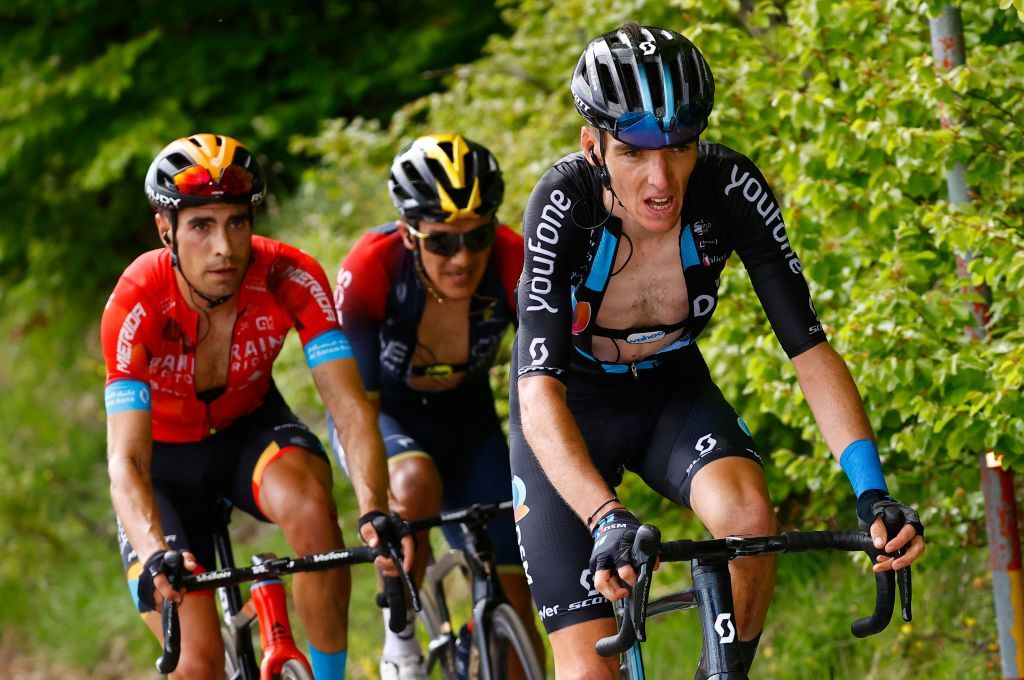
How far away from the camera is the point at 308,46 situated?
37.6 feet

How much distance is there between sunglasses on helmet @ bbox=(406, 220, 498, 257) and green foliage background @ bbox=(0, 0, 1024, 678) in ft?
3.22

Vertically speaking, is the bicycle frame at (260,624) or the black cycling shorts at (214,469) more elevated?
the black cycling shorts at (214,469)

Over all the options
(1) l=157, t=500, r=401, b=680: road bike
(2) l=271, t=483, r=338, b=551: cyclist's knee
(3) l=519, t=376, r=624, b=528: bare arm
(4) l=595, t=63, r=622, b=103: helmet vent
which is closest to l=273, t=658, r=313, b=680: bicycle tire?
(1) l=157, t=500, r=401, b=680: road bike

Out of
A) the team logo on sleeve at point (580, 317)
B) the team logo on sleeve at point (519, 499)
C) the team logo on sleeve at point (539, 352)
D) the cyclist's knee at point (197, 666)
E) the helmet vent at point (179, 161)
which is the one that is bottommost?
the cyclist's knee at point (197, 666)

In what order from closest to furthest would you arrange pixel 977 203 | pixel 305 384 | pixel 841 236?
pixel 977 203 → pixel 841 236 → pixel 305 384

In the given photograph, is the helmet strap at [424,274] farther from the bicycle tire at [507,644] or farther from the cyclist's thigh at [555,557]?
the cyclist's thigh at [555,557]

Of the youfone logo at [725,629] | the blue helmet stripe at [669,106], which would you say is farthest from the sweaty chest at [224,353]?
the youfone logo at [725,629]

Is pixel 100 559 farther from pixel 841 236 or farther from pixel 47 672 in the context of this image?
pixel 841 236

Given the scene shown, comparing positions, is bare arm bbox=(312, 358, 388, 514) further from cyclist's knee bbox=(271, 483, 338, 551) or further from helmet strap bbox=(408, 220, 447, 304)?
helmet strap bbox=(408, 220, 447, 304)

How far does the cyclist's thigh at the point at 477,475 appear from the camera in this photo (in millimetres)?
5621

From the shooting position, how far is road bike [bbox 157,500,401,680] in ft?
13.6

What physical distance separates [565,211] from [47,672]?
8.12m

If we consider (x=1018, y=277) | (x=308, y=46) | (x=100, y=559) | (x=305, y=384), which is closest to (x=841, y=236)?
(x=1018, y=277)

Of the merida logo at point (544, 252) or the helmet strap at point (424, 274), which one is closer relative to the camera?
the merida logo at point (544, 252)
